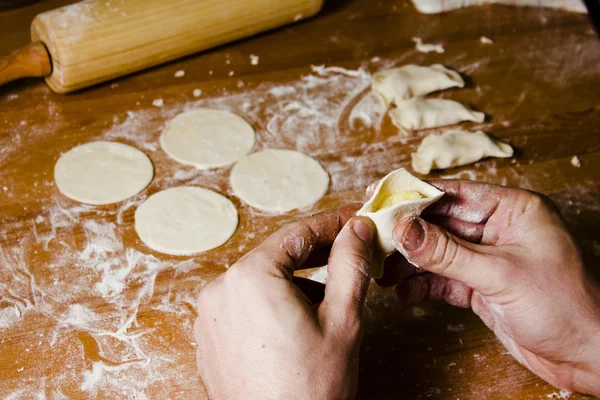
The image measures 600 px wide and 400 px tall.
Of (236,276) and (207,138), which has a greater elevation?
(236,276)

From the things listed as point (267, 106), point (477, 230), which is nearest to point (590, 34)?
point (267, 106)

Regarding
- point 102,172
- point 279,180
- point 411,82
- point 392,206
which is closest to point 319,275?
point 279,180

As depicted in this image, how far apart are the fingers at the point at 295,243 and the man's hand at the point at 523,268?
193 mm

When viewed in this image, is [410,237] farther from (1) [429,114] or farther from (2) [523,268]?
(1) [429,114]

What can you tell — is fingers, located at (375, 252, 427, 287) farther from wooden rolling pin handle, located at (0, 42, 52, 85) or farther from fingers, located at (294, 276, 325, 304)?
wooden rolling pin handle, located at (0, 42, 52, 85)

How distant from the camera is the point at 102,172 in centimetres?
207

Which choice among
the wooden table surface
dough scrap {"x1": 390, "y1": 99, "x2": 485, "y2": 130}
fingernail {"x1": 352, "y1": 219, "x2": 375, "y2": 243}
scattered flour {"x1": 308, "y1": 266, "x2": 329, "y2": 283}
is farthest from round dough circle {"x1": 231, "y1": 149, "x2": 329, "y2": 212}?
fingernail {"x1": 352, "y1": 219, "x2": 375, "y2": 243}

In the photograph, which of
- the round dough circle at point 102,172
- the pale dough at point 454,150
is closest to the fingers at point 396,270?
the pale dough at point 454,150

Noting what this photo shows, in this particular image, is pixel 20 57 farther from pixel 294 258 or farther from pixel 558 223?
pixel 558 223

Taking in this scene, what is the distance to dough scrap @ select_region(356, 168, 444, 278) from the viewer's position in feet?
4.42

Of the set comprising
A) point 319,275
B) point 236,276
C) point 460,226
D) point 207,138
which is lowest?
point 319,275

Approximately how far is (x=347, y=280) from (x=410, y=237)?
165 millimetres

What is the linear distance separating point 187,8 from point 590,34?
1768mm

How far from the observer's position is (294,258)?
1.34 m
